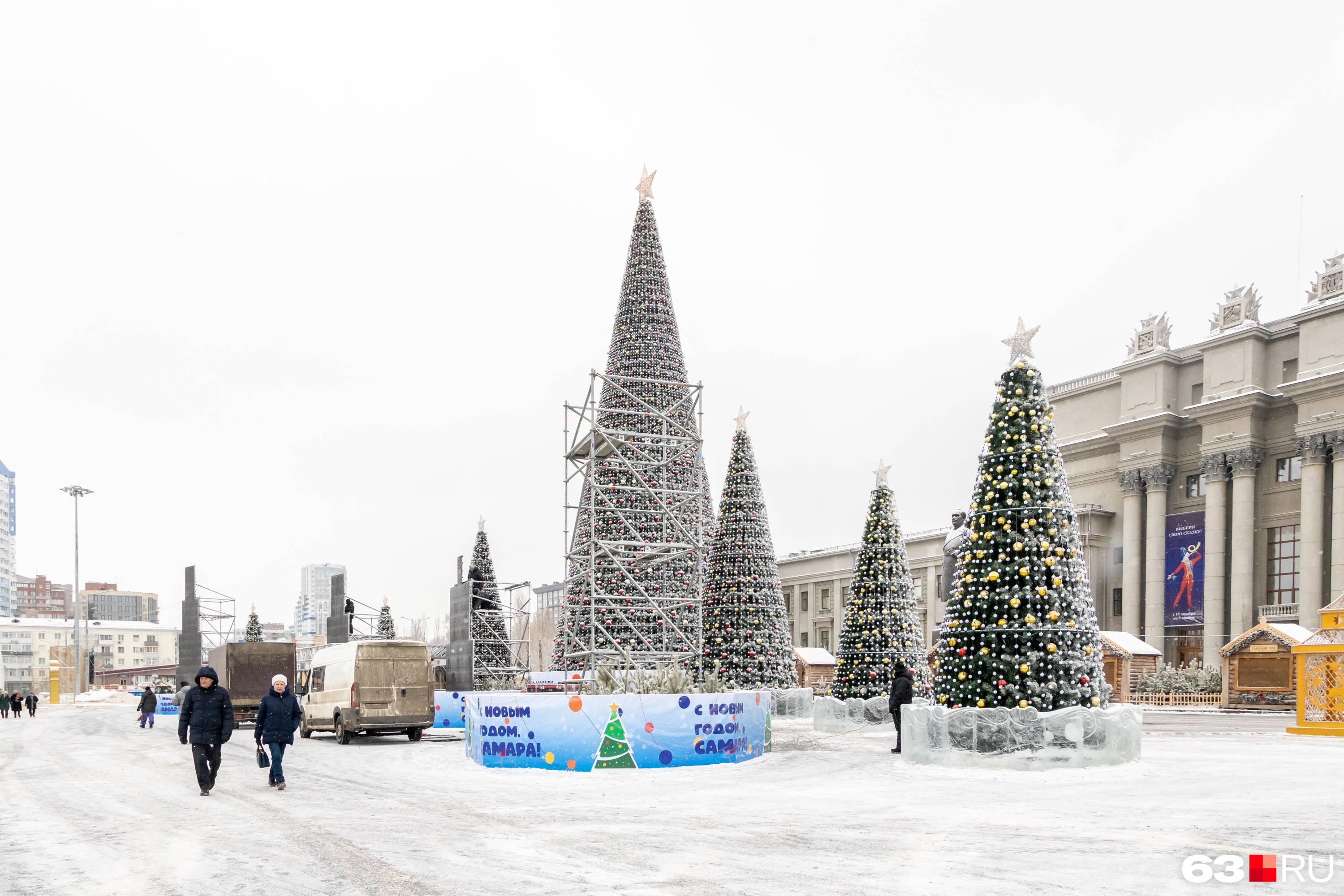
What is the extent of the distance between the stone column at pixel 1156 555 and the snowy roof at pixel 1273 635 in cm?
1116

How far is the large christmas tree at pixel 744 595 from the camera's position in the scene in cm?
2988

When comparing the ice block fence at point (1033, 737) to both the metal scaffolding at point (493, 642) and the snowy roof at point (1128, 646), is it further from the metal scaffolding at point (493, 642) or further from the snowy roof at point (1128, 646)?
the snowy roof at point (1128, 646)

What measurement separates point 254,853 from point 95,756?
52.2 feet

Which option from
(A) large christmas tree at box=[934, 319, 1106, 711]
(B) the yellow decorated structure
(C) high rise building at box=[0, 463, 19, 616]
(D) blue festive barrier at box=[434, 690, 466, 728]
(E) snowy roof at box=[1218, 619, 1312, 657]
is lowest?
(C) high rise building at box=[0, 463, 19, 616]

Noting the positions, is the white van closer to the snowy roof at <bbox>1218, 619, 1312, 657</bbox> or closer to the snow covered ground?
the snow covered ground

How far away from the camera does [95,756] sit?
72.3 feet

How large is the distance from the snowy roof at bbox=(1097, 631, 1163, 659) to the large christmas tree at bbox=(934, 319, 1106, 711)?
1258 inches

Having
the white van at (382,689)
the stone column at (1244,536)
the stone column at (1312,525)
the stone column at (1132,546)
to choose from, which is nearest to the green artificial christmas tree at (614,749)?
the white van at (382,689)

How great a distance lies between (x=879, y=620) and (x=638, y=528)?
420 inches

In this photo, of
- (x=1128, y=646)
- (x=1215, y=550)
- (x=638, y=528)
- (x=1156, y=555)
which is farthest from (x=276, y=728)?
(x=1156, y=555)

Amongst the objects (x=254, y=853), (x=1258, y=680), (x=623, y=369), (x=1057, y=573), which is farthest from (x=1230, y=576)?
(x=254, y=853)

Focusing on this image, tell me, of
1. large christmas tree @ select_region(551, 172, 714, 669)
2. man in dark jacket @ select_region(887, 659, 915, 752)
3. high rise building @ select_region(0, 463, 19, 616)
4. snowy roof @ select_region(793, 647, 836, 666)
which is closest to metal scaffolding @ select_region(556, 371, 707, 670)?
large christmas tree @ select_region(551, 172, 714, 669)

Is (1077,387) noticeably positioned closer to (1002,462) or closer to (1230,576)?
(1230,576)

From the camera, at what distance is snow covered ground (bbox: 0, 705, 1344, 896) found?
788 cm
